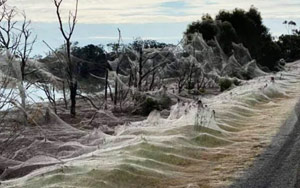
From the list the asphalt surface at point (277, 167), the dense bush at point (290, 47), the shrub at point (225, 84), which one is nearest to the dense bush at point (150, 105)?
the asphalt surface at point (277, 167)

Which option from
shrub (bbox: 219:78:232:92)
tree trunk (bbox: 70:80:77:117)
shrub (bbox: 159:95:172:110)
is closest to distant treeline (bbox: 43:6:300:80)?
shrub (bbox: 219:78:232:92)

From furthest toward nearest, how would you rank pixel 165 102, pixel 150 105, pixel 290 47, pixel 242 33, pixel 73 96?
pixel 290 47 → pixel 242 33 → pixel 165 102 → pixel 150 105 → pixel 73 96

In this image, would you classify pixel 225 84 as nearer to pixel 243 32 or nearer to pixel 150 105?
pixel 150 105

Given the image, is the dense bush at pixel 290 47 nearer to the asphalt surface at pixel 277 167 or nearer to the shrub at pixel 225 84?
the shrub at pixel 225 84

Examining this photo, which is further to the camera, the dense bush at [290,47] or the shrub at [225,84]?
the dense bush at [290,47]

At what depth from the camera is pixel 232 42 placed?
4484 cm

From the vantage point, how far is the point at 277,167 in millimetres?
11922

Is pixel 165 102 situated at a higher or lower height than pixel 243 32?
lower

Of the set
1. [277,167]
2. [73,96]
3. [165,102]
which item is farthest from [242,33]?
[277,167]

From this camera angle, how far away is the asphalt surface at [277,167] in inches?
419

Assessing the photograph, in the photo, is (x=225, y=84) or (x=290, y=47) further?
(x=290, y=47)

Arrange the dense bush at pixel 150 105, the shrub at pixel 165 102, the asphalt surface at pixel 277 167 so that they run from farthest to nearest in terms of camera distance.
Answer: the shrub at pixel 165 102
the dense bush at pixel 150 105
the asphalt surface at pixel 277 167

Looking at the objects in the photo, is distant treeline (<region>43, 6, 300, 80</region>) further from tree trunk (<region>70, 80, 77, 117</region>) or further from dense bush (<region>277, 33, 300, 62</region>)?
dense bush (<region>277, 33, 300, 62</region>)

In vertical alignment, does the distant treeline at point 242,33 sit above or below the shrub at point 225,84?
above
